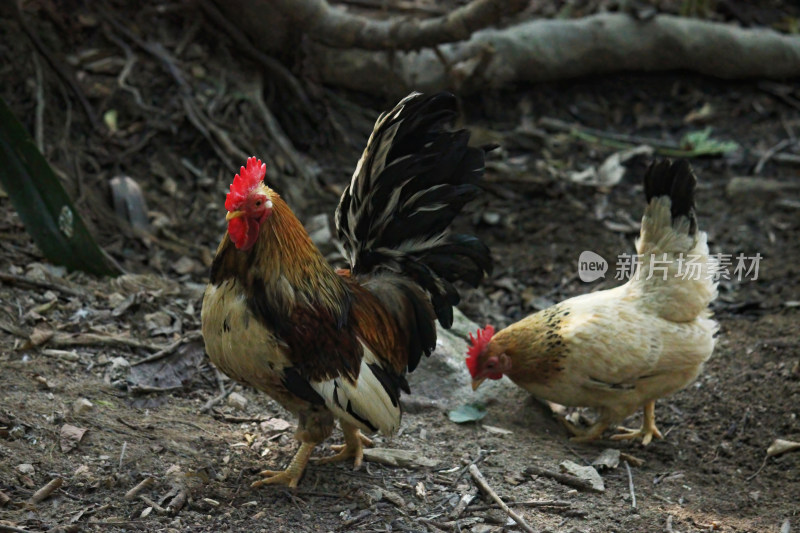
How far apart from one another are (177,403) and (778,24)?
9.55 m

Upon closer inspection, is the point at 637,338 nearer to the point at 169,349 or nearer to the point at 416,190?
the point at 416,190

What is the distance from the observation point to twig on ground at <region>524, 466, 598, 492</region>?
4.52 meters

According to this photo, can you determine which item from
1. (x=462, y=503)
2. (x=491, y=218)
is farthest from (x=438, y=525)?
(x=491, y=218)

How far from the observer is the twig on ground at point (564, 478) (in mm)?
4516

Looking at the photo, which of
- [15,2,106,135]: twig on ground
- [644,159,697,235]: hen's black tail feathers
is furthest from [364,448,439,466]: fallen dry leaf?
[15,2,106,135]: twig on ground

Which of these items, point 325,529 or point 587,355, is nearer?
point 325,529

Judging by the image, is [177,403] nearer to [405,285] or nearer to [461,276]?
[405,285]

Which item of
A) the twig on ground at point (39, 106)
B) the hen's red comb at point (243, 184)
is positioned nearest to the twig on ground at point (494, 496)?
the hen's red comb at point (243, 184)

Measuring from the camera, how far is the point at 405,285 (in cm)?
461

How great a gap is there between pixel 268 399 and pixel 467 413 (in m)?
1.29

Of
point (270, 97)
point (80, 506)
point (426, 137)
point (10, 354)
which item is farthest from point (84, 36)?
point (80, 506)

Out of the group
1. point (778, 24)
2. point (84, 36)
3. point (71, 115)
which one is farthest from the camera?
point (778, 24)

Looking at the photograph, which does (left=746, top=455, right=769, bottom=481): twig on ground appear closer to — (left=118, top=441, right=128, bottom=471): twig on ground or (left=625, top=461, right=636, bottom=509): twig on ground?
(left=625, top=461, right=636, bottom=509): twig on ground

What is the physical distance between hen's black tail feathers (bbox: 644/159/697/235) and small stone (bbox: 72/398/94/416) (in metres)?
3.72
